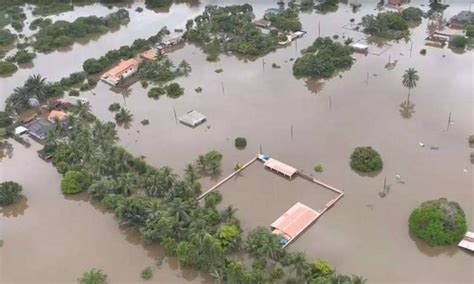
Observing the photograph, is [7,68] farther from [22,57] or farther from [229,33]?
[229,33]

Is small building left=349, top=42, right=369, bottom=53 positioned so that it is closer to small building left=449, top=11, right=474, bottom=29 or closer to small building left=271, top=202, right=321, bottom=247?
small building left=449, top=11, right=474, bottom=29

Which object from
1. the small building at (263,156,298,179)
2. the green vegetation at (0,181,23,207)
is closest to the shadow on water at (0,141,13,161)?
the green vegetation at (0,181,23,207)

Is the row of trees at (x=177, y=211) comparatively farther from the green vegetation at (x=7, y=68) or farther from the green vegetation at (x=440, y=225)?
the green vegetation at (x=7, y=68)

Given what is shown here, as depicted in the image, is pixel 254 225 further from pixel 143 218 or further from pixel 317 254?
pixel 143 218

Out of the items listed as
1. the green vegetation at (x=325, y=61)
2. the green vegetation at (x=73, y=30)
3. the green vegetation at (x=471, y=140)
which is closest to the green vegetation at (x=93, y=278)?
the green vegetation at (x=325, y=61)

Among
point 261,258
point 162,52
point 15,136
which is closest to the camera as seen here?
point 261,258

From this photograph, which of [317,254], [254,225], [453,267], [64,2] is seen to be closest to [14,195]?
[254,225]
